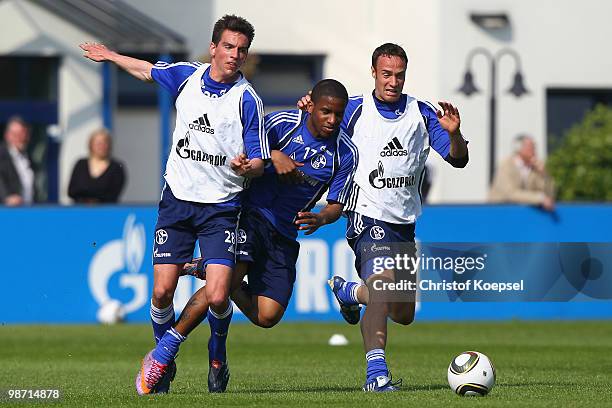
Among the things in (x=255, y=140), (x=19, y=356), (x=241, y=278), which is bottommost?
(x=19, y=356)

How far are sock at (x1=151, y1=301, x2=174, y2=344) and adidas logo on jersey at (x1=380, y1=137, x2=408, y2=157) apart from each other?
1.88m

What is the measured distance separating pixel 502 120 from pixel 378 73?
16.0 meters

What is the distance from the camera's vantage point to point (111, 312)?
17.6m

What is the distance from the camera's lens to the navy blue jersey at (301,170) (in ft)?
34.5

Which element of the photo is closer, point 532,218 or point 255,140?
point 255,140

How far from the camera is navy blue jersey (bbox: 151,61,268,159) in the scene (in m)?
9.95

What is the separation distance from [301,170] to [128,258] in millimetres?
7628

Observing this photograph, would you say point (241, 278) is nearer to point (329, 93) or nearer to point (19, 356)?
point (329, 93)

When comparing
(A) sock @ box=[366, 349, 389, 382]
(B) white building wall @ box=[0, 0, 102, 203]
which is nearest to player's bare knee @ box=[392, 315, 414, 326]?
(A) sock @ box=[366, 349, 389, 382]

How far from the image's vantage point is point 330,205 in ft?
34.5

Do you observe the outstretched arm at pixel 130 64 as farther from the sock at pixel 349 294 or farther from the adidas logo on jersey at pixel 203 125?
the sock at pixel 349 294

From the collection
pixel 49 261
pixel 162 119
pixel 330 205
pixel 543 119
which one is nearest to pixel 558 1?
pixel 543 119

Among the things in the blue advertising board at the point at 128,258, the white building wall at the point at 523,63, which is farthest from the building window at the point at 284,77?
the blue advertising board at the point at 128,258

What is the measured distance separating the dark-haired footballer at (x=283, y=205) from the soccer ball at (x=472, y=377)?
4.50 feet
